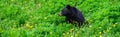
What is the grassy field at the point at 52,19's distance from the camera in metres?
9.91

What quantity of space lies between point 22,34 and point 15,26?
1667mm

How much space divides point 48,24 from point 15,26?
941 mm

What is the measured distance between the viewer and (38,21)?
11.3 metres

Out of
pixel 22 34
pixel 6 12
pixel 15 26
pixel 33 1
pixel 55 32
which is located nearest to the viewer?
pixel 22 34

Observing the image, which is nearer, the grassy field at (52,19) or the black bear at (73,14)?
the grassy field at (52,19)

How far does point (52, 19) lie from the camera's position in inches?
448

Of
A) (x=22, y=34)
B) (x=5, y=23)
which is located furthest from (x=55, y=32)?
(x=5, y=23)

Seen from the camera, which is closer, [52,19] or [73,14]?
[73,14]

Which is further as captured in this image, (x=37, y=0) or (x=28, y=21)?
(x=37, y=0)

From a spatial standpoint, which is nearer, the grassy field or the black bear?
the grassy field

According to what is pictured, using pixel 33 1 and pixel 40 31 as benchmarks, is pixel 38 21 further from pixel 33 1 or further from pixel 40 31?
pixel 33 1

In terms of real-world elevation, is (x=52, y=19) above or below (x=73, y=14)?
below

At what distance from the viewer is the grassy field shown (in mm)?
9906

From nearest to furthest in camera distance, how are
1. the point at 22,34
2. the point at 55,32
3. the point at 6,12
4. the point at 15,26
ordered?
1. the point at 22,34
2. the point at 55,32
3. the point at 15,26
4. the point at 6,12
